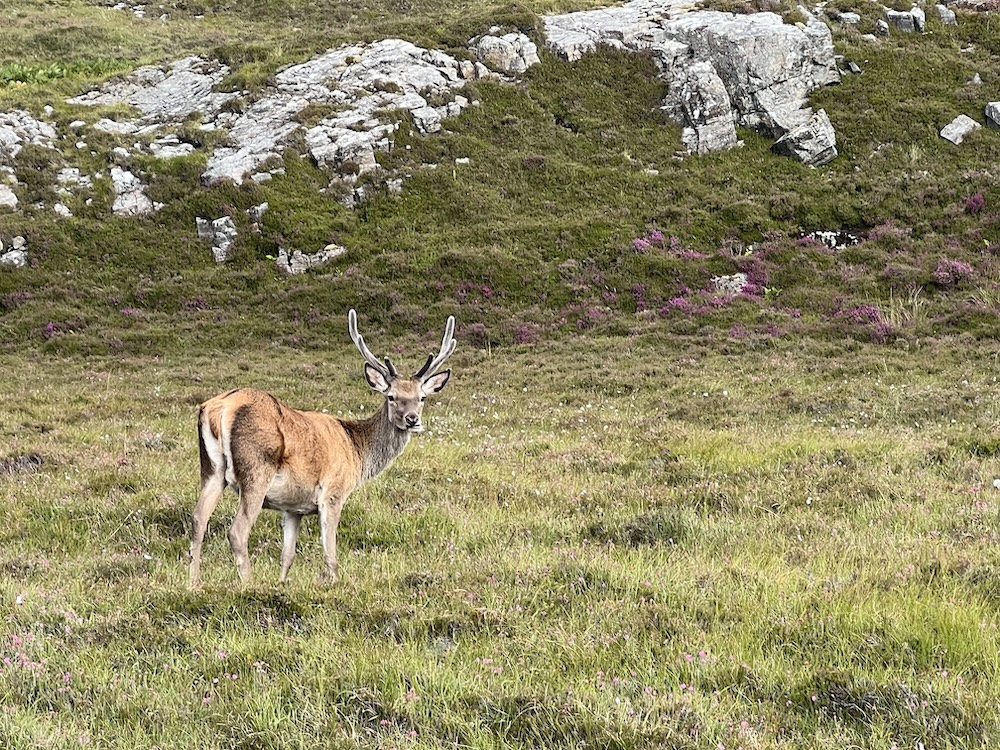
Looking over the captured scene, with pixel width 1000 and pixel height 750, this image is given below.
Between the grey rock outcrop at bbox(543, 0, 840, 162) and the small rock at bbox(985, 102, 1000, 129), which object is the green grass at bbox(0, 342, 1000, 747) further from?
the small rock at bbox(985, 102, 1000, 129)

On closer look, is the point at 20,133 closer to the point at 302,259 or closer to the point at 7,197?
the point at 7,197

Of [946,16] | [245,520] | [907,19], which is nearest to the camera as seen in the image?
[245,520]

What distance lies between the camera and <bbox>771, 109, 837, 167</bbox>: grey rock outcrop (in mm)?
39000

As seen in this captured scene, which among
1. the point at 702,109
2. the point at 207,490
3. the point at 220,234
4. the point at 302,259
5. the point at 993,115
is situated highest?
the point at 207,490

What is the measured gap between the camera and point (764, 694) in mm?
4688

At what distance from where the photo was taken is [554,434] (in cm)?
1588

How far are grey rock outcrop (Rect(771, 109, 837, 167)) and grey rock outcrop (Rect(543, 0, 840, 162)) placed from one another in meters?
1.17

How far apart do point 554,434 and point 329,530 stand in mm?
8781

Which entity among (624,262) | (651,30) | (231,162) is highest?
(651,30)

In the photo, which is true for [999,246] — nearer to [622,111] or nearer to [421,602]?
[622,111]

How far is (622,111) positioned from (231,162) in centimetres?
2157

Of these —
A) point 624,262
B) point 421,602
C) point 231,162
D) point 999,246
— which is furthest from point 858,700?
point 231,162

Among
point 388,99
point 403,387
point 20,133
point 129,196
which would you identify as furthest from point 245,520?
point 20,133

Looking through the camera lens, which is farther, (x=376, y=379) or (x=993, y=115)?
(x=993, y=115)
